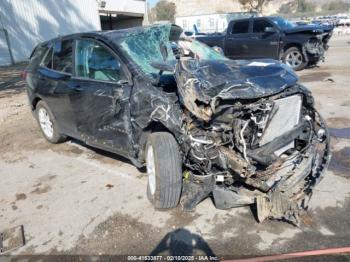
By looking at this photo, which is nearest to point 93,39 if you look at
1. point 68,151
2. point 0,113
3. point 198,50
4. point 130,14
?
Result: point 198,50

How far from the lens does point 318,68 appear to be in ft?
39.2

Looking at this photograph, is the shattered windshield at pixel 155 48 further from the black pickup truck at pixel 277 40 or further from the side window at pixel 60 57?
the black pickup truck at pixel 277 40

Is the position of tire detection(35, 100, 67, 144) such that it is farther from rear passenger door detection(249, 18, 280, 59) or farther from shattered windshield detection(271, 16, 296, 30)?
shattered windshield detection(271, 16, 296, 30)

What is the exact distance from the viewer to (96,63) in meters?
4.32

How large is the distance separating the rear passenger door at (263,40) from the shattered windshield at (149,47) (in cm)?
806

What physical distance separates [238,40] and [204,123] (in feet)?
33.5

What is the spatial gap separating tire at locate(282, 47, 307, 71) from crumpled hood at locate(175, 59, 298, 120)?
8.50 meters

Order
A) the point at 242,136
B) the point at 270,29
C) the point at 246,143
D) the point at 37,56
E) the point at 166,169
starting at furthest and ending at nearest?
the point at 270,29
the point at 37,56
the point at 166,169
the point at 246,143
the point at 242,136

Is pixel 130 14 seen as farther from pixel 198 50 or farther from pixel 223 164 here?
pixel 223 164

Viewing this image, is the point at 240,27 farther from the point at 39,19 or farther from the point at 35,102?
the point at 39,19

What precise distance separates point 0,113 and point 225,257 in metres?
7.39

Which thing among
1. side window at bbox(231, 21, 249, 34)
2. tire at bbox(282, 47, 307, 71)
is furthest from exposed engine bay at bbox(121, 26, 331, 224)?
side window at bbox(231, 21, 249, 34)

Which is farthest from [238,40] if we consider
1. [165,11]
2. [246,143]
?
[165,11]

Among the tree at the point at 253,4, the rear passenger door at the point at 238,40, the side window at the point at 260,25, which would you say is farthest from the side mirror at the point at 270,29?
the tree at the point at 253,4
